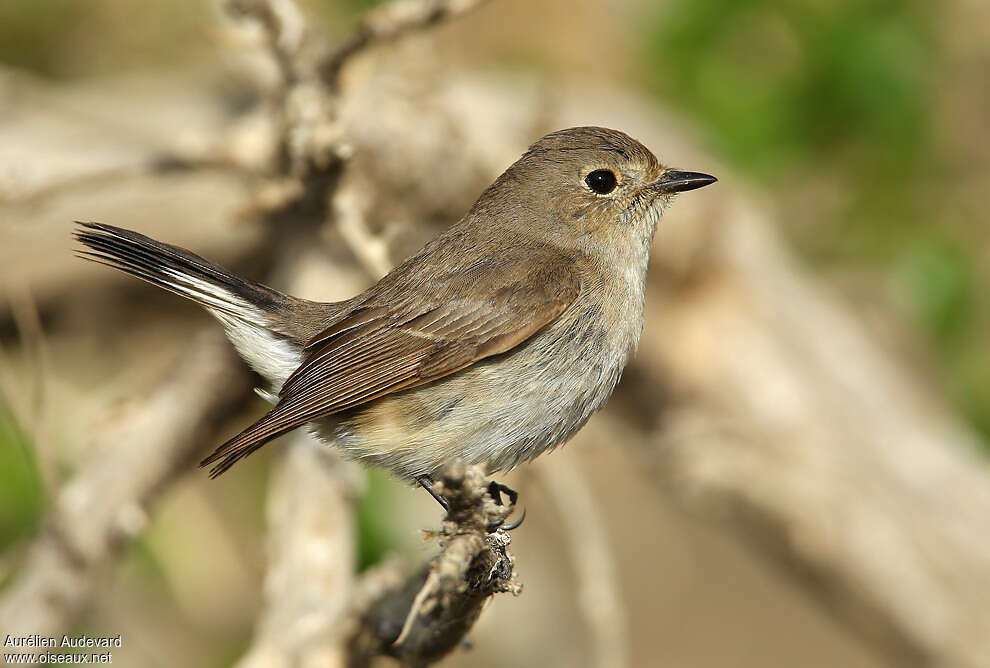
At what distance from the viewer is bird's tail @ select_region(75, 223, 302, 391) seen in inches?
138

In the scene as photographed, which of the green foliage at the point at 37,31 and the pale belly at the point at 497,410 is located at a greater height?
the green foliage at the point at 37,31

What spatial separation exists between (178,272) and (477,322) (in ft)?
3.25

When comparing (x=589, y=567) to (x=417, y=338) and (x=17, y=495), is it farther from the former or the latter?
(x=17, y=495)

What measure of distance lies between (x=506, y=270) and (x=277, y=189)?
1.23 meters

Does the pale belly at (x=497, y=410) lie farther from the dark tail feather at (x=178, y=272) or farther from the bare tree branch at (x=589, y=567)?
the bare tree branch at (x=589, y=567)

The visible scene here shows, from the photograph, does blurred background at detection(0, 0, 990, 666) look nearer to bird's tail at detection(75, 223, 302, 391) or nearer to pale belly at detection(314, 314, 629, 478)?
bird's tail at detection(75, 223, 302, 391)

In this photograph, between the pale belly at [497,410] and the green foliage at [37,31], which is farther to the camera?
the green foliage at [37,31]

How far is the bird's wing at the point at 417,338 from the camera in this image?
344cm

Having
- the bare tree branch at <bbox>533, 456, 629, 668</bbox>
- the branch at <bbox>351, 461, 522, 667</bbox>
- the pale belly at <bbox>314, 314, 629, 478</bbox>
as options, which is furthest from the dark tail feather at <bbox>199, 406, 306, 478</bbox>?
the bare tree branch at <bbox>533, 456, 629, 668</bbox>

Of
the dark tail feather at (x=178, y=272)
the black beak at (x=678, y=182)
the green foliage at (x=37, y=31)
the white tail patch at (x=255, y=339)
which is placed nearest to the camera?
the dark tail feather at (x=178, y=272)

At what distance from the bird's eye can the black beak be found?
154mm

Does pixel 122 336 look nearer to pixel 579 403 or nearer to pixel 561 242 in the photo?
pixel 561 242

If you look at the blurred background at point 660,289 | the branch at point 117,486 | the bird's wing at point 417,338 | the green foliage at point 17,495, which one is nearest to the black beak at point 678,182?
the bird's wing at point 417,338

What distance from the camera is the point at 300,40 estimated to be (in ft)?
13.1
